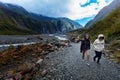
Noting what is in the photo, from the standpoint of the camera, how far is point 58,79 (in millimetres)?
16703

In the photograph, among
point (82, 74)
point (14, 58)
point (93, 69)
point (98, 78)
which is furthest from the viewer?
point (14, 58)

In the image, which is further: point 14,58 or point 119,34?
point 119,34

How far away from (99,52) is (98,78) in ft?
18.4

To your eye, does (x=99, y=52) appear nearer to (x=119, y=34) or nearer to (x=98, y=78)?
(x=98, y=78)

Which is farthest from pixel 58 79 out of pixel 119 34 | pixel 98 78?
pixel 119 34

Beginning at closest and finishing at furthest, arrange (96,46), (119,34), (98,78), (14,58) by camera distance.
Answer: (98,78)
(96,46)
(14,58)
(119,34)

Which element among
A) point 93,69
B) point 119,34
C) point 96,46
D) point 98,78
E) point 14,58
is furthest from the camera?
point 119,34

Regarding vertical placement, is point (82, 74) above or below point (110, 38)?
below

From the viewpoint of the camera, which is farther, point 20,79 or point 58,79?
point 20,79

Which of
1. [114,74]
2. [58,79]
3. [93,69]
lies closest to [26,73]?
[58,79]

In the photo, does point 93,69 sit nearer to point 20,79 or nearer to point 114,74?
point 114,74

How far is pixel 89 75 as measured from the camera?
17.2 meters

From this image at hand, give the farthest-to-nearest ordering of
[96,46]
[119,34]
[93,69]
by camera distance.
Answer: [119,34] → [96,46] → [93,69]

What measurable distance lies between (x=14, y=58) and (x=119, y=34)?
98.3ft
